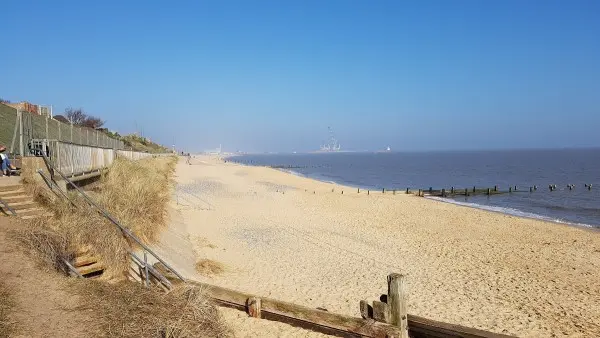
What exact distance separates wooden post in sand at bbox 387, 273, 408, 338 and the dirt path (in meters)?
4.16

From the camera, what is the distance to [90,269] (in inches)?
323

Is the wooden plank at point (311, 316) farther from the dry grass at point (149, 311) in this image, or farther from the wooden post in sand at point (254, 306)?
the dry grass at point (149, 311)

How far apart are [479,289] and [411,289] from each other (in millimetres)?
1999

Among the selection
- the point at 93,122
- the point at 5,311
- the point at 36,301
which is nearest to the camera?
the point at 5,311

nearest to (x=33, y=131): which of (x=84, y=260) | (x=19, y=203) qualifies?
(x=19, y=203)

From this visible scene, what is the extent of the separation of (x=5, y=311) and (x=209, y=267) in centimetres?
670

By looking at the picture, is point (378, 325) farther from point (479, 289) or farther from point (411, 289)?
point (479, 289)

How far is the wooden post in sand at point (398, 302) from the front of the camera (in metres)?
6.46

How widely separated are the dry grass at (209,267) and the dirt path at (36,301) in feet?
15.9

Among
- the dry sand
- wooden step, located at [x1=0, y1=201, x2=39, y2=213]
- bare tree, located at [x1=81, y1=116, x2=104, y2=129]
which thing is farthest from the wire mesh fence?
bare tree, located at [x1=81, y1=116, x2=104, y2=129]

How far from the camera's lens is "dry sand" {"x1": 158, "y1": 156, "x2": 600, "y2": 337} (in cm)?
1009

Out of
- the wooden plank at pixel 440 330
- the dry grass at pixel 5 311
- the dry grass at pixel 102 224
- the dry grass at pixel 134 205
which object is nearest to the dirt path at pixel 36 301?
the dry grass at pixel 5 311

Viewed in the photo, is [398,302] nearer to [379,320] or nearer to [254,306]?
[379,320]

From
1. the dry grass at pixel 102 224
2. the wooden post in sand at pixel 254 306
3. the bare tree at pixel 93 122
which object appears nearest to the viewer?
the wooden post in sand at pixel 254 306
